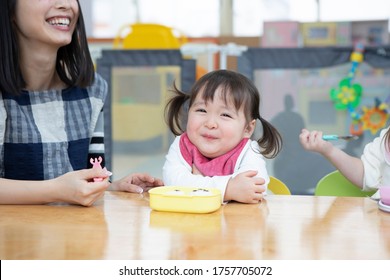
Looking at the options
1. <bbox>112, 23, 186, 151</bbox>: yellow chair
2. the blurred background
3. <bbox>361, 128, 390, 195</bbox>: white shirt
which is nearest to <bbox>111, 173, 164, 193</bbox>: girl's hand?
<bbox>361, 128, 390, 195</bbox>: white shirt

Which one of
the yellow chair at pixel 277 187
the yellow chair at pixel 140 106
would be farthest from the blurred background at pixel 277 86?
the yellow chair at pixel 277 187

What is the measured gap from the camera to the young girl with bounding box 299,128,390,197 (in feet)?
3.91

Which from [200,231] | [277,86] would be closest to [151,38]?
[277,86]

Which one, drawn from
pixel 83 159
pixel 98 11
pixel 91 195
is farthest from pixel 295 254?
pixel 98 11

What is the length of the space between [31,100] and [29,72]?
0.26ft

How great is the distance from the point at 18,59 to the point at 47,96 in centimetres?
11

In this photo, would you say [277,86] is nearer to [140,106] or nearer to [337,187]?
[140,106]

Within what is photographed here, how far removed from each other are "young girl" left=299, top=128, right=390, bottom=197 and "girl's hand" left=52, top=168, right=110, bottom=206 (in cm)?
52

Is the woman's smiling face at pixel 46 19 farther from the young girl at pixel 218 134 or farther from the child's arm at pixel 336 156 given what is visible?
the child's arm at pixel 336 156

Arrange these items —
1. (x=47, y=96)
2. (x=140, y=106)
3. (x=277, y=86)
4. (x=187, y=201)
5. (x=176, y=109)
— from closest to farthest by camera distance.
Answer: (x=187, y=201)
(x=47, y=96)
(x=176, y=109)
(x=277, y=86)
(x=140, y=106)

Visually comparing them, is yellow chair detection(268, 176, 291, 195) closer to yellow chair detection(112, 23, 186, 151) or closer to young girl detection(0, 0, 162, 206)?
young girl detection(0, 0, 162, 206)

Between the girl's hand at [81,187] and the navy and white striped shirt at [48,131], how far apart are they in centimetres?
32

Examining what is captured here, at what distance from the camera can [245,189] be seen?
3.03ft
